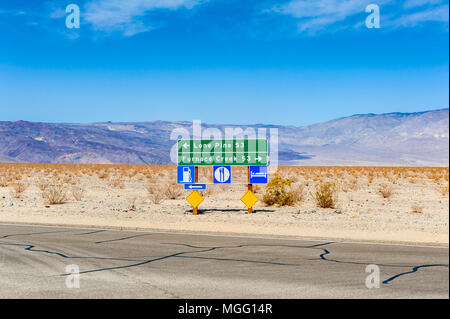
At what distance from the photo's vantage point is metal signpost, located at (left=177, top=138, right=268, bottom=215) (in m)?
20.9

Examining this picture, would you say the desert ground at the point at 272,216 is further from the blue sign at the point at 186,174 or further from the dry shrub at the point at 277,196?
the blue sign at the point at 186,174

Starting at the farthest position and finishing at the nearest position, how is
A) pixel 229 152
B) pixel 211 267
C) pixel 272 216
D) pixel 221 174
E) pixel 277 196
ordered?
pixel 277 196 → pixel 272 216 → pixel 221 174 → pixel 229 152 → pixel 211 267

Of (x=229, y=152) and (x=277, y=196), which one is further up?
(x=229, y=152)

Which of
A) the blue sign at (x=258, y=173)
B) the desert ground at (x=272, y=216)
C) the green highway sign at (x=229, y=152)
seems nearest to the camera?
the desert ground at (x=272, y=216)

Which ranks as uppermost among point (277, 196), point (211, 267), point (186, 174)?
point (186, 174)

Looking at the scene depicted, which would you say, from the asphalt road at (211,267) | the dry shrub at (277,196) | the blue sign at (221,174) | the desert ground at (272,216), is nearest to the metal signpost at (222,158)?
the blue sign at (221,174)

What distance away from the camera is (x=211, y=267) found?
10648 millimetres

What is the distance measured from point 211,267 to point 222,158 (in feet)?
34.8

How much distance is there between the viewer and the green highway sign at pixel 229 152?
20922mm

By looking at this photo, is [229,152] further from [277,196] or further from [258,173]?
[277,196]

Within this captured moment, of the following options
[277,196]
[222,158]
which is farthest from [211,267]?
[277,196]

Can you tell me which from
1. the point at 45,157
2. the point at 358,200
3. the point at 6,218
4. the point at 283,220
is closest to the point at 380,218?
the point at 283,220
